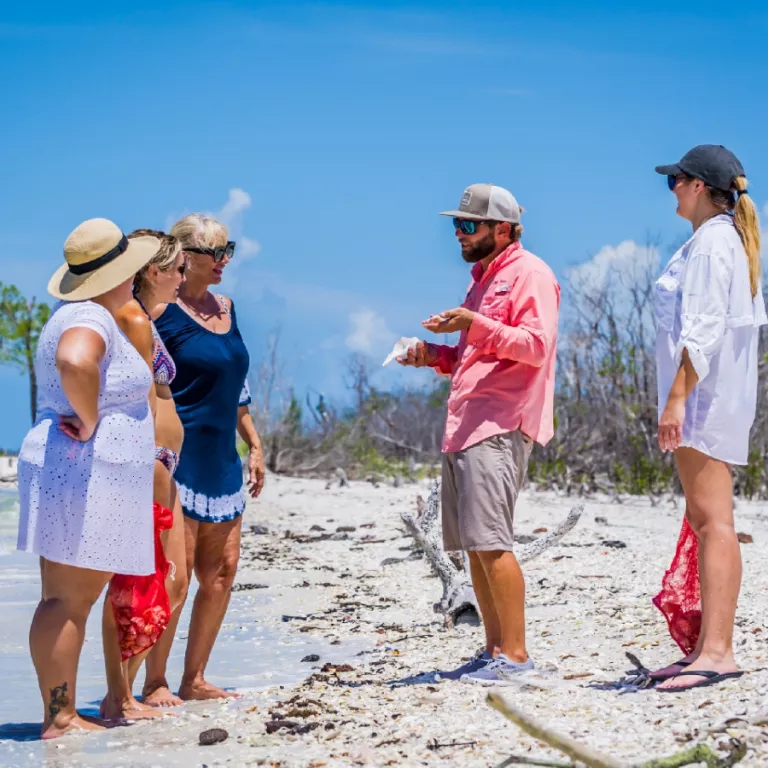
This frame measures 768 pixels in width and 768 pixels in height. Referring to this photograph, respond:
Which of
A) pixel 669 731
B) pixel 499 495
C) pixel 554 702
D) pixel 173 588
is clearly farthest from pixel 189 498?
pixel 669 731

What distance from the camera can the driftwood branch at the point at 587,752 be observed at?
2.76m

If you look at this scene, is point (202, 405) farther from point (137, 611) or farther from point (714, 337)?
point (714, 337)

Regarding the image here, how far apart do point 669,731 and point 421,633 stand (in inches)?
124

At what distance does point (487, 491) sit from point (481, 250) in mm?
1061

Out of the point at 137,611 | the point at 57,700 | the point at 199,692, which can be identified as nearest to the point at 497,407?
the point at 137,611

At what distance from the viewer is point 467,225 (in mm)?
5145

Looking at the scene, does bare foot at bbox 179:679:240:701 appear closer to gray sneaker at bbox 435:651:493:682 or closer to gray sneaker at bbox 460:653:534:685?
gray sneaker at bbox 435:651:493:682

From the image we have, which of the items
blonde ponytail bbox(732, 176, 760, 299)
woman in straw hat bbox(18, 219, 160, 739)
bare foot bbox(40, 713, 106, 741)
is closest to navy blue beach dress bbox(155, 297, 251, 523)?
woman in straw hat bbox(18, 219, 160, 739)

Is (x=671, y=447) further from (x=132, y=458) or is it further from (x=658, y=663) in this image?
(x=132, y=458)

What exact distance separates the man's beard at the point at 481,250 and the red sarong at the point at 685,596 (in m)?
1.43

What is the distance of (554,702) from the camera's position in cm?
437

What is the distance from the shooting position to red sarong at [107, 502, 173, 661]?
4523mm

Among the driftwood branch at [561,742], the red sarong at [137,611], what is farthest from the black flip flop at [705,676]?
the red sarong at [137,611]

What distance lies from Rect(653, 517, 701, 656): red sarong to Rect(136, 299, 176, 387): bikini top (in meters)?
2.12
